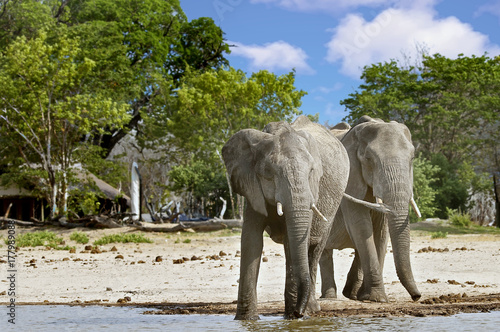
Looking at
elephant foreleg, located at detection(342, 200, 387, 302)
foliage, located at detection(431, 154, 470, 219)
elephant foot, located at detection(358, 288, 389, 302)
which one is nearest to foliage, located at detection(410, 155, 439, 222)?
foliage, located at detection(431, 154, 470, 219)

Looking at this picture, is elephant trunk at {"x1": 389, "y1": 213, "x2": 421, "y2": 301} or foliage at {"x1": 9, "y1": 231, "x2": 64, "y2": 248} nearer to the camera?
elephant trunk at {"x1": 389, "y1": 213, "x2": 421, "y2": 301}

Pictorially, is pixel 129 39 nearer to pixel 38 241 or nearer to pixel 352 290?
pixel 38 241

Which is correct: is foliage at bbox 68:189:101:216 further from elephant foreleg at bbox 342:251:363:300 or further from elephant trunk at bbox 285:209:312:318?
elephant trunk at bbox 285:209:312:318

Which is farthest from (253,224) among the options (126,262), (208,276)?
(126,262)

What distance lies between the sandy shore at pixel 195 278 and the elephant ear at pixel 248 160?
1.91m

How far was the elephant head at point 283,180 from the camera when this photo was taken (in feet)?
20.7

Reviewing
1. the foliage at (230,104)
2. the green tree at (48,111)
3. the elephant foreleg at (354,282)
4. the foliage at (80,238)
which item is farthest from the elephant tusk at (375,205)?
the foliage at (230,104)

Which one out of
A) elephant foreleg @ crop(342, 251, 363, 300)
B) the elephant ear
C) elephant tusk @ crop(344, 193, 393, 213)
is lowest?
elephant foreleg @ crop(342, 251, 363, 300)

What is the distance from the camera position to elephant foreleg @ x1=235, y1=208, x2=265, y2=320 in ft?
21.7

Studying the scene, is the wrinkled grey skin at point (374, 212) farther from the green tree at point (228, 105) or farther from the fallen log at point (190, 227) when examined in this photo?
the green tree at point (228, 105)

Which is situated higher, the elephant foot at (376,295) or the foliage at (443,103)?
the foliage at (443,103)

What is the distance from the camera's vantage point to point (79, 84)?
30.5 m

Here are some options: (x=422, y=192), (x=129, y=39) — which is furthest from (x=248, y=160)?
(x=129, y=39)

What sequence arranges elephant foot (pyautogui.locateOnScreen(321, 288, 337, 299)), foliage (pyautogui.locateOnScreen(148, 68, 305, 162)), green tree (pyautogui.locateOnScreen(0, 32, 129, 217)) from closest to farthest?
1. elephant foot (pyautogui.locateOnScreen(321, 288, 337, 299))
2. green tree (pyautogui.locateOnScreen(0, 32, 129, 217))
3. foliage (pyautogui.locateOnScreen(148, 68, 305, 162))
